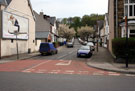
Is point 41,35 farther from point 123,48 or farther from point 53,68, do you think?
point 53,68

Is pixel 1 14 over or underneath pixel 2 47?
over

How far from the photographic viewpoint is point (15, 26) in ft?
72.8

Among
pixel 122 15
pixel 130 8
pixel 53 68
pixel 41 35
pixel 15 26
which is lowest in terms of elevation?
pixel 53 68

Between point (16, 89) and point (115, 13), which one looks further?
point (115, 13)

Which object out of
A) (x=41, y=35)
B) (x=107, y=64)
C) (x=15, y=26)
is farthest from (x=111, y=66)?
(x=41, y=35)

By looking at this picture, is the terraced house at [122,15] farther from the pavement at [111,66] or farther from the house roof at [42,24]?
the house roof at [42,24]

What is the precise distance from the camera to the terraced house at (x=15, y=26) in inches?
769

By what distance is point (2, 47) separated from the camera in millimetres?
19297

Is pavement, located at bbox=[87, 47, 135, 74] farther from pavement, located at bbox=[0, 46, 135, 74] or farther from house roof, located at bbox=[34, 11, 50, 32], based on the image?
house roof, located at bbox=[34, 11, 50, 32]

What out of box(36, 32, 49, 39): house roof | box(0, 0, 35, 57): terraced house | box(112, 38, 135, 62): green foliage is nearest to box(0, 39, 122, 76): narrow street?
box(112, 38, 135, 62): green foliage

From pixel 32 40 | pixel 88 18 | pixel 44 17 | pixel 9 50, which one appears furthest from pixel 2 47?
pixel 88 18

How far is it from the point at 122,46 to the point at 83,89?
386 inches

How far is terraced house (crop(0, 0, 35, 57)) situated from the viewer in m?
19.5

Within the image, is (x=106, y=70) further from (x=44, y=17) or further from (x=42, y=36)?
(x=44, y=17)
